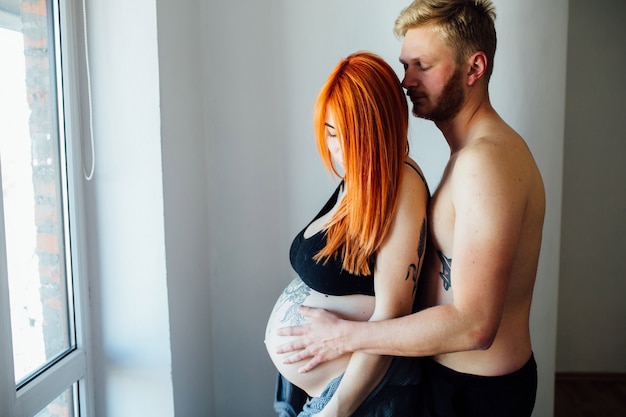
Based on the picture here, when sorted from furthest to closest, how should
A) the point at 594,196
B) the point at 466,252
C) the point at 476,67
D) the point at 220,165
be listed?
the point at 594,196 → the point at 220,165 → the point at 476,67 → the point at 466,252

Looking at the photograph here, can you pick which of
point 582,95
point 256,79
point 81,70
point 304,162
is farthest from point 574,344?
point 81,70

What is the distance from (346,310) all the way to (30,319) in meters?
0.78

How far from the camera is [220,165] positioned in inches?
68.1

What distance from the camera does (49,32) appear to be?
4.24 ft

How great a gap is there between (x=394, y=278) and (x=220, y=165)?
924 mm

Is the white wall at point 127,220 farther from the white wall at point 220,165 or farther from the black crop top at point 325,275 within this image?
the black crop top at point 325,275

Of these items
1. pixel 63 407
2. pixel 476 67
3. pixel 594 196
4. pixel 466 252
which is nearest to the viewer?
pixel 466 252

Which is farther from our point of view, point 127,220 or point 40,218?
point 127,220

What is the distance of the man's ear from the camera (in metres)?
1.04

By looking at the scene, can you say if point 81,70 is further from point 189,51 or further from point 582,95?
point 582,95

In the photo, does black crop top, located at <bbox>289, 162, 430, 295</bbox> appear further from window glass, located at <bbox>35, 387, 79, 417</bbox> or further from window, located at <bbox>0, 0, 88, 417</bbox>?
window glass, located at <bbox>35, 387, 79, 417</bbox>

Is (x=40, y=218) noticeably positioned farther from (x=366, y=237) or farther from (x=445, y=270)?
(x=445, y=270)

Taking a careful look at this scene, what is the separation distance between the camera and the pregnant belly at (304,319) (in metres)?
1.11

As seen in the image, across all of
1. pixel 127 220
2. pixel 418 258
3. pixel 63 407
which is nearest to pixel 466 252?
pixel 418 258
